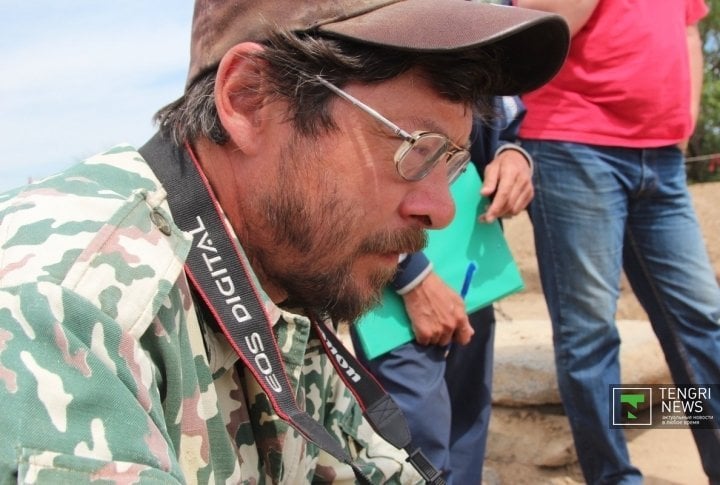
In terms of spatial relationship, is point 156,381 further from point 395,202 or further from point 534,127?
point 534,127

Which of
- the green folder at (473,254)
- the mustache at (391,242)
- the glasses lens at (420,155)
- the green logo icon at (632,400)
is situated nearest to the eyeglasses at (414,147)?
the glasses lens at (420,155)

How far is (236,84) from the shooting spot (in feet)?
4.53

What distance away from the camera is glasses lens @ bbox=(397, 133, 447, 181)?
139 centimetres

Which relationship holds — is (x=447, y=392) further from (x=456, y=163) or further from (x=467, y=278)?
(x=456, y=163)

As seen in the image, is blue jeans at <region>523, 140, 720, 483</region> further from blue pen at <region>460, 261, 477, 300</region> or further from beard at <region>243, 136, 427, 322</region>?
beard at <region>243, 136, 427, 322</region>

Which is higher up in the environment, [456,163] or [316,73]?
[316,73]

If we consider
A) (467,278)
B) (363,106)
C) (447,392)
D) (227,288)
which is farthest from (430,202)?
(447,392)

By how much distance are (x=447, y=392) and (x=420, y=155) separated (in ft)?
4.28

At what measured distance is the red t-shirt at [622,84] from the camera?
2568 millimetres

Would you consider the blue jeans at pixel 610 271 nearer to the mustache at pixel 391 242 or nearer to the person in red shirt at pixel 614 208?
the person in red shirt at pixel 614 208

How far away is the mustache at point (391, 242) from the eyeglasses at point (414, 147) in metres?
0.10

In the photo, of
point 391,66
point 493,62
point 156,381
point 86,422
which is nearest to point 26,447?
point 86,422

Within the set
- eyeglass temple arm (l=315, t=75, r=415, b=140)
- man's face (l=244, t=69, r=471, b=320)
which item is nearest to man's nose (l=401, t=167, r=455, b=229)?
man's face (l=244, t=69, r=471, b=320)

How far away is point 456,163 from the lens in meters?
1.55
